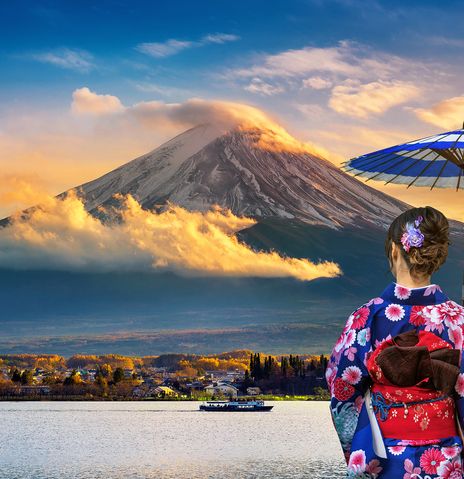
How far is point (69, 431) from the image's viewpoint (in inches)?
3127

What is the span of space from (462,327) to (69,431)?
3077 inches

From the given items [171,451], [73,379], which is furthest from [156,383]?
[171,451]

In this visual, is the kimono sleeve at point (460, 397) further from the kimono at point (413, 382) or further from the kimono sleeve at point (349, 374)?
the kimono sleeve at point (349, 374)

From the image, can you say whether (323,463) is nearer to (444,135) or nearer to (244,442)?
(244,442)

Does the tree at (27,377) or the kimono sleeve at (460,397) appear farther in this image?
the tree at (27,377)

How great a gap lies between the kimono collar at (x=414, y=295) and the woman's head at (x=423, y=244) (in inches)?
2.1

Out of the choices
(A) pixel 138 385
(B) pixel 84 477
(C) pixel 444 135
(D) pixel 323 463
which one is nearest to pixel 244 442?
(D) pixel 323 463

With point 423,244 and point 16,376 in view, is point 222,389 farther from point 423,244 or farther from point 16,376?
point 423,244

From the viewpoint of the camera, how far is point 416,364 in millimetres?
3871

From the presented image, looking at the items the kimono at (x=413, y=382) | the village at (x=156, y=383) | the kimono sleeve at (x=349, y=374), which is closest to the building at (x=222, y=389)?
the village at (x=156, y=383)

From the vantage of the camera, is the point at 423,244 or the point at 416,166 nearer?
the point at 423,244

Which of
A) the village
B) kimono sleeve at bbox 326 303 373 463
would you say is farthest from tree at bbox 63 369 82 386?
kimono sleeve at bbox 326 303 373 463

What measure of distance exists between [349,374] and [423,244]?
25.1 inches

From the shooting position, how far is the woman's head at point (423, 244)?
12.7 feet
